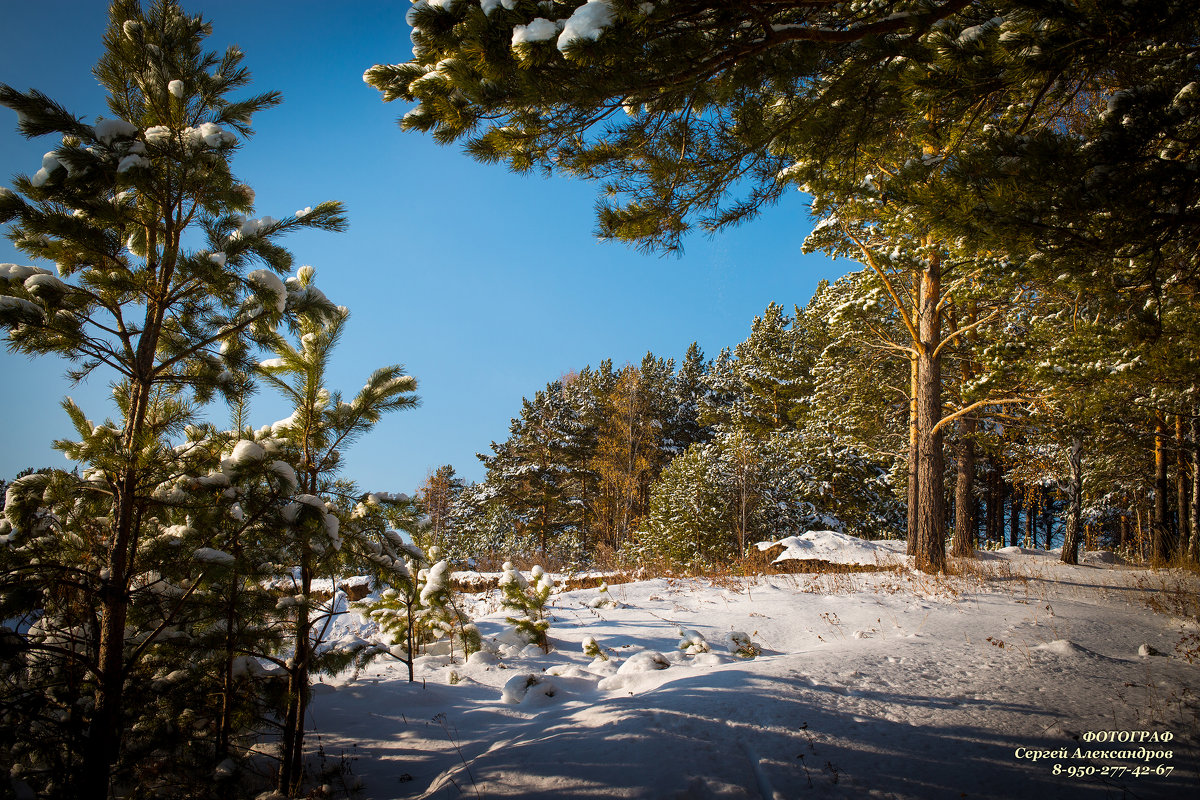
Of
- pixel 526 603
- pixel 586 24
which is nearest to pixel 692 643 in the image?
pixel 526 603

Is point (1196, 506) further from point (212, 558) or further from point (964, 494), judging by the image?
point (212, 558)

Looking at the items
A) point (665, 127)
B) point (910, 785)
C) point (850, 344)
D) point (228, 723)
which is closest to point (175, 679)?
point (228, 723)

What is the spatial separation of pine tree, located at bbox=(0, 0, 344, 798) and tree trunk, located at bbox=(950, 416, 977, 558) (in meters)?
12.5

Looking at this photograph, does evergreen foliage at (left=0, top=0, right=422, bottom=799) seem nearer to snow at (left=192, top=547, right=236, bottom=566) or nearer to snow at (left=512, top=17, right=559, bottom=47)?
snow at (left=192, top=547, right=236, bottom=566)

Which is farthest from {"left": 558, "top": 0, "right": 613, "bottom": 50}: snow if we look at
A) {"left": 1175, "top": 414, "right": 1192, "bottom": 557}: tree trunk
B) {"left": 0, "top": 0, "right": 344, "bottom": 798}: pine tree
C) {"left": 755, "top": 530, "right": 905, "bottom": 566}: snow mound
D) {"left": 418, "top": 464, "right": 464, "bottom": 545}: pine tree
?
{"left": 418, "top": 464, "right": 464, "bottom": 545}: pine tree

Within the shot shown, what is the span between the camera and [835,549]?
10953 mm

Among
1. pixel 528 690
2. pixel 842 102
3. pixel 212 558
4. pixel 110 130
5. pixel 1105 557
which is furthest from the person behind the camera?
pixel 1105 557

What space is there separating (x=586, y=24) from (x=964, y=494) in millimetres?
12997

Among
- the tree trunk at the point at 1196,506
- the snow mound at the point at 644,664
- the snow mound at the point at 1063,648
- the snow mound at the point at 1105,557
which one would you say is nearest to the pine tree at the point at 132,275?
the snow mound at the point at 644,664

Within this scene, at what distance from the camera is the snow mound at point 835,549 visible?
33.8ft

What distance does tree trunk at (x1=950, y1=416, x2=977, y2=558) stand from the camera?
10.7 m

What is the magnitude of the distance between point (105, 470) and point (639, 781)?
3180mm

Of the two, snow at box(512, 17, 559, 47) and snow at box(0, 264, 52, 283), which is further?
snow at box(0, 264, 52, 283)

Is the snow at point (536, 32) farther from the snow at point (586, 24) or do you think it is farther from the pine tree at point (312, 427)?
the pine tree at point (312, 427)
